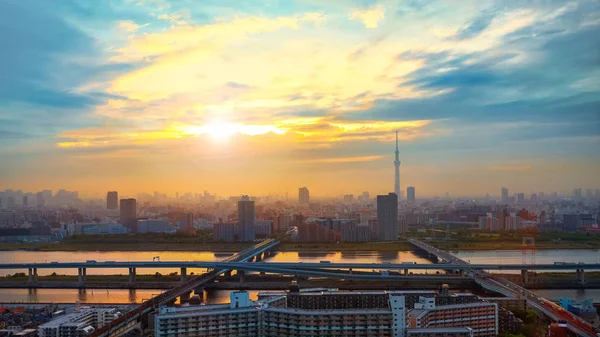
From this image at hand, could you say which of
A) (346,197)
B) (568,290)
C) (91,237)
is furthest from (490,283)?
(346,197)

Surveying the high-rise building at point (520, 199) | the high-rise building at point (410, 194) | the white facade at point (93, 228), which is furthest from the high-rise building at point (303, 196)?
the high-rise building at point (520, 199)

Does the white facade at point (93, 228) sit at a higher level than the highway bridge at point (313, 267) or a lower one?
higher

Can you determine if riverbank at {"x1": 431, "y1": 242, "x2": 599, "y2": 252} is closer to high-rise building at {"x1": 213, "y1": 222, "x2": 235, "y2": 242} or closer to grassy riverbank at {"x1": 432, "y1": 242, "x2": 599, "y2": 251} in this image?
grassy riverbank at {"x1": 432, "y1": 242, "x2": 599, "y2": 251}

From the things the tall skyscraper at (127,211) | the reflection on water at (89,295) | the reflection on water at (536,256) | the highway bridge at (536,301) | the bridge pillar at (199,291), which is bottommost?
the reflection on water at (89,295)

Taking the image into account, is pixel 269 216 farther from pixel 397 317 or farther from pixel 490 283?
pixel 397 317

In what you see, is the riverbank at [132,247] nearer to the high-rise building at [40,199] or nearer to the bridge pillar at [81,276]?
the bridge pillar at [81,276]

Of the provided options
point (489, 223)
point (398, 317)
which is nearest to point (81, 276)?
point (398, 317)

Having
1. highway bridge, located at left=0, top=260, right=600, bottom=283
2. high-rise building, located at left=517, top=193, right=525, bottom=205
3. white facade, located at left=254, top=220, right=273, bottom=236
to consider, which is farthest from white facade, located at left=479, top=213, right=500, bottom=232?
highway bridge, located at left=0, top=260, right=600, bottom=283
